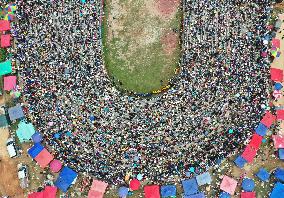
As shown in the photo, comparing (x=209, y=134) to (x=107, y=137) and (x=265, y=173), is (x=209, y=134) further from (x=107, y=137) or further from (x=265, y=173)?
(x=107, y=137)

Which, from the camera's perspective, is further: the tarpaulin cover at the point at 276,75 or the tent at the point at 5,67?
the tent at the point at 5,67

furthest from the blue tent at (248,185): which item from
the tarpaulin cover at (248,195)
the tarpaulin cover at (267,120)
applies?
the tarpaulin cover at (267,120)

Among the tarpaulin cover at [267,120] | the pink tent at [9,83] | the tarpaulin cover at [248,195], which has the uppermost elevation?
the pink tent at [9,83]

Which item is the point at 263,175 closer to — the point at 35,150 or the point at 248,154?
the point at 248,154

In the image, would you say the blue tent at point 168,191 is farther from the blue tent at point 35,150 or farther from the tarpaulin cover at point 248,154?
the blue tent at point 35,150

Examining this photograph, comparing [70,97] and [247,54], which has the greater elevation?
[247,54]

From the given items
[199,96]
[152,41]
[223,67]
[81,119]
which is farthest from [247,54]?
[81,119]

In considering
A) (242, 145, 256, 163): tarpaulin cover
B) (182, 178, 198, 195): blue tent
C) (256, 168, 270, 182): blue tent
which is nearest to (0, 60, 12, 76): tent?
(182, 178, 198, 195): blue tent
